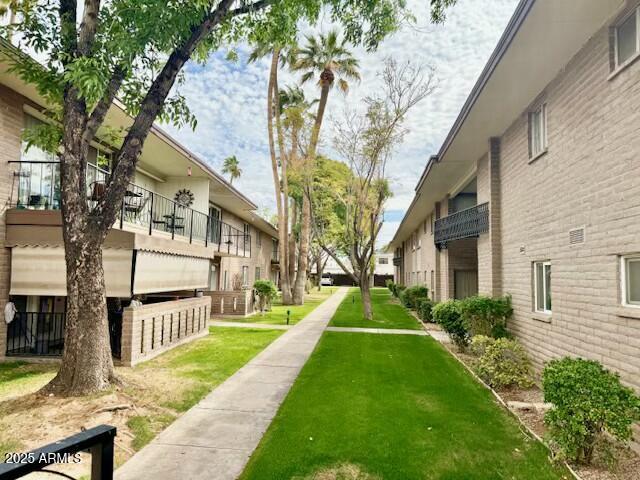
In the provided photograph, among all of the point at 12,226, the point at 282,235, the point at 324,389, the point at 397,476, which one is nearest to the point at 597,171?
the point at 397,476

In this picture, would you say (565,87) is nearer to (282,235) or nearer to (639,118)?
(639,118)

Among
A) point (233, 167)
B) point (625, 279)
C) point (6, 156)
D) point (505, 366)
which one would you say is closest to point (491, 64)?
point (625, 279)

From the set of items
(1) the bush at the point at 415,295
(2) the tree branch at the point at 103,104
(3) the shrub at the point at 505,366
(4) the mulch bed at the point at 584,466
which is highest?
(2) the tree branch at the point at 103,104

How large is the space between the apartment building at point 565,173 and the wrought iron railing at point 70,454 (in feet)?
20.2

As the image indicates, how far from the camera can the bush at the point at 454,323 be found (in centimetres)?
1177

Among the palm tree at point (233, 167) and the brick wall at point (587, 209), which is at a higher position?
the palm tree at point (233, 167)

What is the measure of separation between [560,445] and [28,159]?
12066 millimetres

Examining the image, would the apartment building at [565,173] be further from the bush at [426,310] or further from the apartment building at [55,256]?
the apartment building at [55,256]

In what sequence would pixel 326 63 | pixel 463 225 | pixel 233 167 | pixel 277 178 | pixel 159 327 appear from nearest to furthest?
pixel 159 327
pixel 463 225
pixel 326 63
pixel 277 178
pixel 233 167

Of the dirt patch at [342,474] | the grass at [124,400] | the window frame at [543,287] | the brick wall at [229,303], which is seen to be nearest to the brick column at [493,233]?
the window frame at [543,287]

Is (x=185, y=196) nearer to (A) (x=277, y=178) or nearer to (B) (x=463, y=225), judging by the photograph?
(A) (x=277, y=178)

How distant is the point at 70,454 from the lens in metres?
1.86

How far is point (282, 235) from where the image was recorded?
27.0 m

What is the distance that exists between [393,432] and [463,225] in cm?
1046
